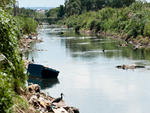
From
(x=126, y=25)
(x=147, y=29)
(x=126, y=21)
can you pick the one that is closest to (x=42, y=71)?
(x=147, y=29)

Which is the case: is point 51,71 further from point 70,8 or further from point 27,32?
point 70,8

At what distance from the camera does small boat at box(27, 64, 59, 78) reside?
1692 inches

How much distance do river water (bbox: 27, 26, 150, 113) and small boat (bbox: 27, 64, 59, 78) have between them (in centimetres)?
85

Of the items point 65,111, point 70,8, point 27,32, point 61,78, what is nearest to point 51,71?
point 61,78

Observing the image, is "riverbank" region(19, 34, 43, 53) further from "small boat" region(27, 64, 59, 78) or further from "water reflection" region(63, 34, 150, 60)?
"small boat" region(27, 64, 59, 78)

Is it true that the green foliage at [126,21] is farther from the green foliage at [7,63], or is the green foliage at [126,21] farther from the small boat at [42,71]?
the green foliage at [7,63]

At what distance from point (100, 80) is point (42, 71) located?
6.37 meters

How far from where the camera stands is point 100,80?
1623 inches

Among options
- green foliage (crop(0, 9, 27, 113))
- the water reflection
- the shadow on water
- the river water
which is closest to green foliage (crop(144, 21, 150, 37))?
the water reflection

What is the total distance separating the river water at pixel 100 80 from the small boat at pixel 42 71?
0.85 m

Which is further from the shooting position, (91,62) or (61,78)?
(91,62)

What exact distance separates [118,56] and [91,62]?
7.59 metres

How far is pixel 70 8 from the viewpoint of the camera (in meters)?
188

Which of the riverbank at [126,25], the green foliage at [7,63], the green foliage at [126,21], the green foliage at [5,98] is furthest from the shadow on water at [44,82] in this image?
the green foliage at [126,21]
